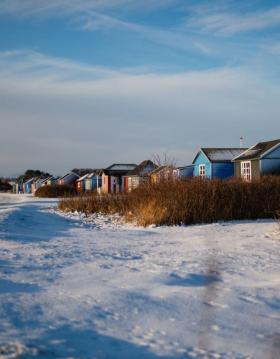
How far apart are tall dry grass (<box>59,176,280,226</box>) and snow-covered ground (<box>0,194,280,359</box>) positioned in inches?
223

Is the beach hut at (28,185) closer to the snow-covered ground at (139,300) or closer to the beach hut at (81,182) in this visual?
the beach hut at (81,182)

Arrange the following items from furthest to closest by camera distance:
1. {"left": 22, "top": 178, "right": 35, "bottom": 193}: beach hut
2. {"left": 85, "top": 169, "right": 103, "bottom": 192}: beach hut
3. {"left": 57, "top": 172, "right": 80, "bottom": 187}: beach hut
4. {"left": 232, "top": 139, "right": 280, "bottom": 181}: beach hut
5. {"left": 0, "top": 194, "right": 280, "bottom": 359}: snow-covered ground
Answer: {"left": 22, "top": 178, "right": 35, "bottom": 193}: beach hut, {"left": 57, "top": 172, "right": 80, "bottom": 187}: beach hut, {"left": 85, "top": 169, "right": 103, "bottom": 192}: beach hut, {"left": 232, "top": 139, "right": 280, "bottom": 181}: beach hut, {"left": 0, "top": 194, "right": 280, "bottom": 359}: snow-covered ground

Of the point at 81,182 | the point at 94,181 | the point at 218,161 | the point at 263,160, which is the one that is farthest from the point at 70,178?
the point at 263,160

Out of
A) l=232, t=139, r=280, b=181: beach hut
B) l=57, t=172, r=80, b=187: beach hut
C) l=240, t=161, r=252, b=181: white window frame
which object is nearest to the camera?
l=232, t=139, r=280, b=181: beach hut

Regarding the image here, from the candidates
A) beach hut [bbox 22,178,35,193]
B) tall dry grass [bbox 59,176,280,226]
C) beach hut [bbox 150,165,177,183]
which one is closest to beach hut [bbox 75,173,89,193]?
beach hut [bbox 22,178,35,193]

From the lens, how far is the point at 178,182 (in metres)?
17.3

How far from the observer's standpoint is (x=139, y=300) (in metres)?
5.13

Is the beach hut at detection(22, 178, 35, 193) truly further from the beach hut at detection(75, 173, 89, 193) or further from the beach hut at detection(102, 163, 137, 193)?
the beach hut at detection(102, 163, 137, 193)

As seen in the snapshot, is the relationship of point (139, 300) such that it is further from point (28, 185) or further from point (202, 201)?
point (28, 185)

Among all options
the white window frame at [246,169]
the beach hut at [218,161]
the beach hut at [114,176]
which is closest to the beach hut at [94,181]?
the beach hut at [114,176]

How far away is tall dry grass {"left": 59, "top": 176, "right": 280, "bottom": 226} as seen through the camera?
15328 mm

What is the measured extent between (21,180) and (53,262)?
4513 inches

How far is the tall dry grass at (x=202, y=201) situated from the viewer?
50.3 feet

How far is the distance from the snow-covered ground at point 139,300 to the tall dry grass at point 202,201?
5671 mm
